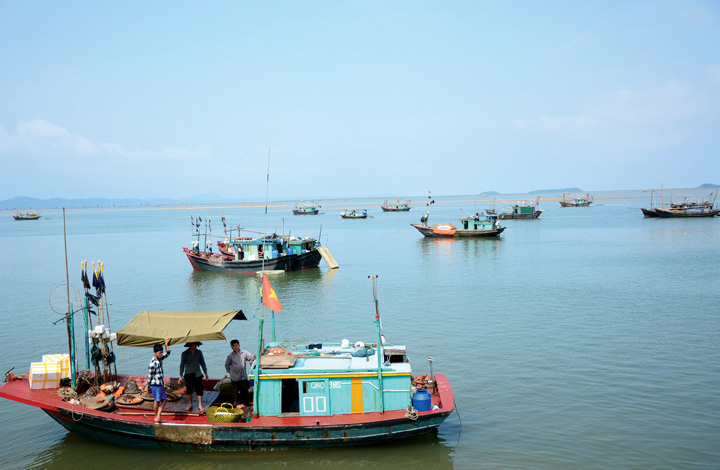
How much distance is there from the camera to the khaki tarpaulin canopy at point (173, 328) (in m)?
11.6

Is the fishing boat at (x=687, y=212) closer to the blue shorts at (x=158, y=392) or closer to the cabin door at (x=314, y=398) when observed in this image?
the cabin door at (x=314, y=398)

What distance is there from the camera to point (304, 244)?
3934cm

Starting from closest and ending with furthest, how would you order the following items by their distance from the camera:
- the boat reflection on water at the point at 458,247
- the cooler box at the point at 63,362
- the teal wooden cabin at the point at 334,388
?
the teal wooden cabin at the point at 334,388 → the cooler box at the point at 63,362 → the boat reflection on water at the point at 458,247

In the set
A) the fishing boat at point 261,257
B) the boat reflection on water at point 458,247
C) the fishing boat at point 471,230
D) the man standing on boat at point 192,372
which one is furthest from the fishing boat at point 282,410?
the fishing boat at point 471,230

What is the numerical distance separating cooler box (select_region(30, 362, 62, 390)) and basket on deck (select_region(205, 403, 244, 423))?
12.9 ft

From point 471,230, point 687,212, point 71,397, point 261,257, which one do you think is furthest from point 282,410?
point 687,212

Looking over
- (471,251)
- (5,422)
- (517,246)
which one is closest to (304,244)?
(471,251)

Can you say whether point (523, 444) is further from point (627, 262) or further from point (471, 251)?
point (471, 251)

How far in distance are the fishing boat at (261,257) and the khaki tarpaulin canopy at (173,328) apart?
79.2ft

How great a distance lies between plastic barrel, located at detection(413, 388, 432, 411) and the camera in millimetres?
11422

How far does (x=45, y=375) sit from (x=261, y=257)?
2498 centimetres

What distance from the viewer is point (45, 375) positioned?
12391 mm

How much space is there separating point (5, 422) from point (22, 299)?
1876 cm

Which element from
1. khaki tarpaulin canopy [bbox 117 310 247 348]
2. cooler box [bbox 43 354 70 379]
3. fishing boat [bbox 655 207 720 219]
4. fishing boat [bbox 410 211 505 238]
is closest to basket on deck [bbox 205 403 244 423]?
khaki tarpaulin canopy [bbox 117 310 247 348]
